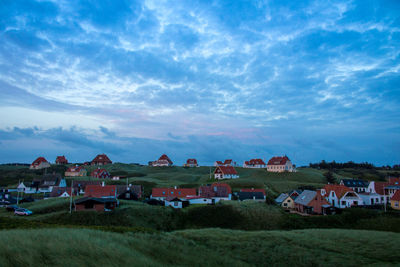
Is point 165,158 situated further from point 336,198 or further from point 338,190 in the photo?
point 336,198

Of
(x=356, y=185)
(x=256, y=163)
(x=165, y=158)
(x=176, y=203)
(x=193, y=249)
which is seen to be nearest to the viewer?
(x=193, y=249)

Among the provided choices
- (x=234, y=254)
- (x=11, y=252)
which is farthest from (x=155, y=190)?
(x=11, y=252)

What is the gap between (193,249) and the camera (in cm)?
1822

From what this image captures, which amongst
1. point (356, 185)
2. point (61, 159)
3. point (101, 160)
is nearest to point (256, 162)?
point (356, 185)

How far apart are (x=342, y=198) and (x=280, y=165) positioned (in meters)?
49.2

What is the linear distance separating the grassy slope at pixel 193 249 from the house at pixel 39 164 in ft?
400

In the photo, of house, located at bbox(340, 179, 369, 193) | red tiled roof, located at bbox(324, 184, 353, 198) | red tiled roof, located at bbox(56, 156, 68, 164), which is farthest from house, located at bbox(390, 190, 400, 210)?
red tiled roof, located at bbox(56, 156, 68, 164)

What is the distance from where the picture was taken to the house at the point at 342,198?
50656 millimetres

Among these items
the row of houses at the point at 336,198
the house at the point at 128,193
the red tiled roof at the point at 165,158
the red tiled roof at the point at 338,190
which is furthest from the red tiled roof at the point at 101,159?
the red tiled roof at the point at 338,190

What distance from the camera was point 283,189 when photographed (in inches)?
2680

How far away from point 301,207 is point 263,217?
511 inches

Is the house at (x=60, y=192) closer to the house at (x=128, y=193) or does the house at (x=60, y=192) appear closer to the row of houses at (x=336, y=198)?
the house at (x=128, y=193)

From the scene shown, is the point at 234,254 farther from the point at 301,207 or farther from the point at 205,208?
the point at 301,207

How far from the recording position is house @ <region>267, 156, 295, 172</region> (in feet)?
325
